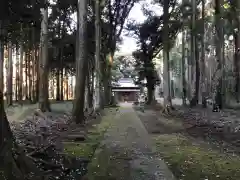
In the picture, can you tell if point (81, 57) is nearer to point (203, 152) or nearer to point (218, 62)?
point (218, 62)

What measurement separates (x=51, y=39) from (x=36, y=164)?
3171 centimetres

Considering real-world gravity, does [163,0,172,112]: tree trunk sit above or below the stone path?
above

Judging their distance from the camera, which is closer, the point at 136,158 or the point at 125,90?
the point at 136,158

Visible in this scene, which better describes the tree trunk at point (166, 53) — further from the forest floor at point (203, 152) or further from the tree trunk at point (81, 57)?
the forest floor at point (203, 152)

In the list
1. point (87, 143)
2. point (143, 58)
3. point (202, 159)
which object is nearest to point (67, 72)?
point (143, 58)

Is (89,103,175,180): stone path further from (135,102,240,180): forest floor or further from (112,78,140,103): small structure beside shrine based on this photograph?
(112,78,140,103): small structure beside shrine

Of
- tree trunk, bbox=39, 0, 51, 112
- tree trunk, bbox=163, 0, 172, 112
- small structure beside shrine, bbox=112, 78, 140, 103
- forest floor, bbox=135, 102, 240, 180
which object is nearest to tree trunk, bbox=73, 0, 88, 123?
forest floor, bbox=135, 102, 240, 180

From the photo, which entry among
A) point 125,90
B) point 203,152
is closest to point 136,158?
point 203,152

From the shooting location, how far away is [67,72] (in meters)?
53.5

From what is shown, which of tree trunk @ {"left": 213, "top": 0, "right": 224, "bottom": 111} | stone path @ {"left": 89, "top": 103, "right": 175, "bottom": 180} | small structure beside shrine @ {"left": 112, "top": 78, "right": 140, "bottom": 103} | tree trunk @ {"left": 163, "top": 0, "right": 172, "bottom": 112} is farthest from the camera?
small structure beside shrine @ {"left": 112, "top": 78, "right": 140, "bottom": 103}

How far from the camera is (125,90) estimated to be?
232ft

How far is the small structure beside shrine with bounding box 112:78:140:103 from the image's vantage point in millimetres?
68812

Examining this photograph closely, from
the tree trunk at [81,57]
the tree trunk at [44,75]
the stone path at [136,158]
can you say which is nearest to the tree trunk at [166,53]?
the tree trunk at [44,75]

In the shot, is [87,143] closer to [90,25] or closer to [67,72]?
[90,25]
